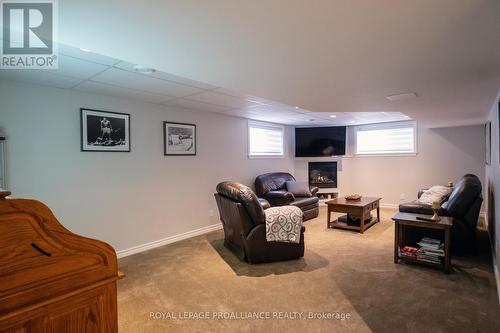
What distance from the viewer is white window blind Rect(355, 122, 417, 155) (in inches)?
257

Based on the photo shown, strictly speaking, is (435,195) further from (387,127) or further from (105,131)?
(105,131)

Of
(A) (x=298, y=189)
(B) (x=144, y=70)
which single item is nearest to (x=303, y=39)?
(B) (x=144, y=70)

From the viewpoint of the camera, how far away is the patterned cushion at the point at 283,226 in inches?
133

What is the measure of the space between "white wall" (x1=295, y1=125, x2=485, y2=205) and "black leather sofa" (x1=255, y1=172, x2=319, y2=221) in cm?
141

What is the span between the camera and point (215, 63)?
1.82 metres

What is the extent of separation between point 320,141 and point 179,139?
4.10 metres

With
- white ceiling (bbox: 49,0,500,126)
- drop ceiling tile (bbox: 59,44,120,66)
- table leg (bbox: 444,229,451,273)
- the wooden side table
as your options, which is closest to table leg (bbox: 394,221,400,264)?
the wooden side table

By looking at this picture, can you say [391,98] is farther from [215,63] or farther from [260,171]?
[260,171]

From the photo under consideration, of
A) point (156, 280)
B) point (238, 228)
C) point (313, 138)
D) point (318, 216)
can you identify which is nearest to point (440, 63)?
point (238, 228)

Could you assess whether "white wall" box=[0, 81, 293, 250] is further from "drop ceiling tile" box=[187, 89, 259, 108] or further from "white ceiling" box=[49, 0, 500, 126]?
"white ceiling" box=[49, 0, 500, 126]

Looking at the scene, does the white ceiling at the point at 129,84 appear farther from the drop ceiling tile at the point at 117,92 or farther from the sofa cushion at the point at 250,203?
the sofa cushion at the point at 250,203

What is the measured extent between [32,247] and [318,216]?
579cm

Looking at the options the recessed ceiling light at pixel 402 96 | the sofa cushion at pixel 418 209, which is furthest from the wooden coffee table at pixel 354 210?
the recessed ceiling light at pixel 402 96

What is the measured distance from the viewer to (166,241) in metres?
4.41
